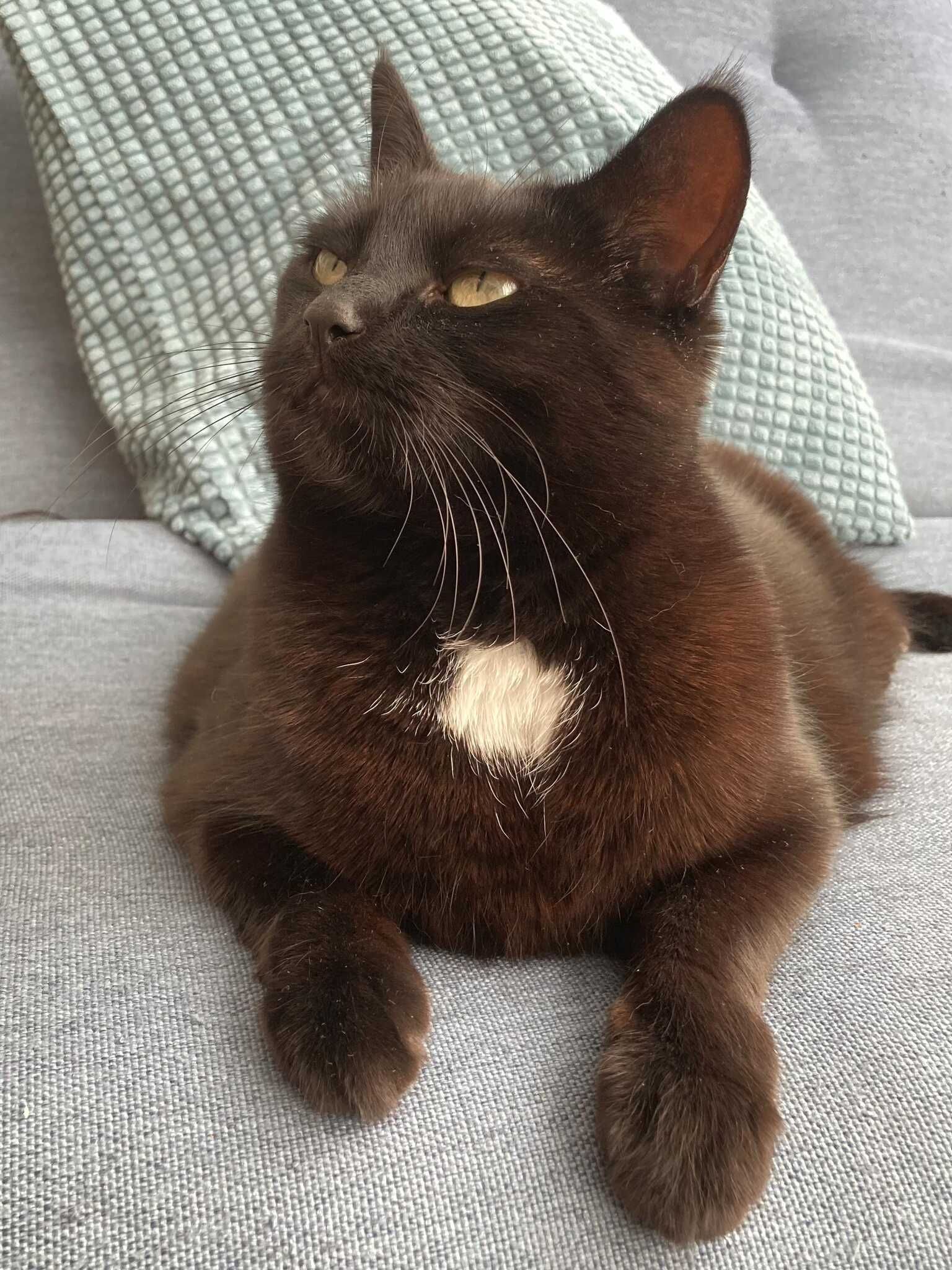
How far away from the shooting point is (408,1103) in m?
0.65

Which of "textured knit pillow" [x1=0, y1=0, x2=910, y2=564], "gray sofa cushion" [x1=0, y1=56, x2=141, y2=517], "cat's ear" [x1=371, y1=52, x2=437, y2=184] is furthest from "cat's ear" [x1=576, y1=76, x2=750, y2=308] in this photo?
"gray sofa cushion" [x1=0, y1=56, x2=141, y2=517]

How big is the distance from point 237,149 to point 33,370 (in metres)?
0.51

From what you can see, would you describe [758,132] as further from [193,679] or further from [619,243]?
[193,679]

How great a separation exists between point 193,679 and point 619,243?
0.68 m

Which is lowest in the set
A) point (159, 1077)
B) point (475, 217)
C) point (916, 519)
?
point (916, 519)

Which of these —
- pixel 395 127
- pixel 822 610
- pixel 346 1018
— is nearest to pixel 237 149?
pixel 395 127

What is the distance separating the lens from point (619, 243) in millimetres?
796

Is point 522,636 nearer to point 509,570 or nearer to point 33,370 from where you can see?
point 509,570

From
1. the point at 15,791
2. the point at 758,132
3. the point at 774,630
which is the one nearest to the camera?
the point at 774,630

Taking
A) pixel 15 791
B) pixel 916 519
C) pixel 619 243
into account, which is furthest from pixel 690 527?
pixel 916 519

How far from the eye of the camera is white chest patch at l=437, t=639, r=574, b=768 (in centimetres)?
78

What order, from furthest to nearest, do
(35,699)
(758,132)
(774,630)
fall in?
(758,132), (35,699), (774,630)

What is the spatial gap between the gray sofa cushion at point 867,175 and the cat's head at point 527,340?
1.32 meters

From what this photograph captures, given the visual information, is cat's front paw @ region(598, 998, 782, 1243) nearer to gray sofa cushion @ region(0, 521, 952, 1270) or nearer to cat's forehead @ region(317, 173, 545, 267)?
gray sofa cushion @ region(0, 521, 952, 1270)
